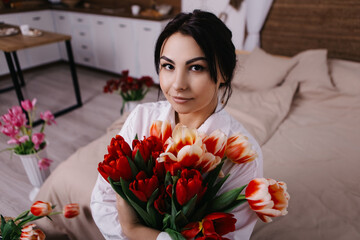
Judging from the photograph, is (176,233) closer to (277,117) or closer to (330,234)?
(330,234)

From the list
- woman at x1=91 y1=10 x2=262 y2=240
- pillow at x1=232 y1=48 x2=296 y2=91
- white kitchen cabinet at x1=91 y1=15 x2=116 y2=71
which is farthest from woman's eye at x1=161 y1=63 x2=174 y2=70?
white kitchen cabinet at x1=91 y1=15 x2=116 y2=71

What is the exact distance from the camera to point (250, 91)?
2.38 meters

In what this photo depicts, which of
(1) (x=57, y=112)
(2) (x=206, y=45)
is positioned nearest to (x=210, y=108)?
(2) (x=206, y=45)

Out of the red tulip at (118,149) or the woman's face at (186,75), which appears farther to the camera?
the woman's face at (186,75)

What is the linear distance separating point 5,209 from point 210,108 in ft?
2.02

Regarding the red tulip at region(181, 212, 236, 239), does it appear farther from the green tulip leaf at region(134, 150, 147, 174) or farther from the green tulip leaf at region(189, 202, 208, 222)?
the green tulip leaf at region(134, 150, 147, 174)

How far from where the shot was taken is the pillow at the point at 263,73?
91.8 inches

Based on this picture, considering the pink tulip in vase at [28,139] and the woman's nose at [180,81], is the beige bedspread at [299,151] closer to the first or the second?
the pink tulip in vase at [28,139]

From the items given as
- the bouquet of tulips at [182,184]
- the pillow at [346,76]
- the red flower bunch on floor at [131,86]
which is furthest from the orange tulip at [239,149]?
the pillow at [346,76]

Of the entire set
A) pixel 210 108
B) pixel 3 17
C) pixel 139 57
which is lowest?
pixel 139 57

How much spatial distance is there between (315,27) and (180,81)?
2565mm

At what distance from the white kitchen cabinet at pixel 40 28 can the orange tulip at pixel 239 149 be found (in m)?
4.48

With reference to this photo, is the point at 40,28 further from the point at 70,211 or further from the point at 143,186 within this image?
the point at 143,186

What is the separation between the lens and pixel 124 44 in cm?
389
